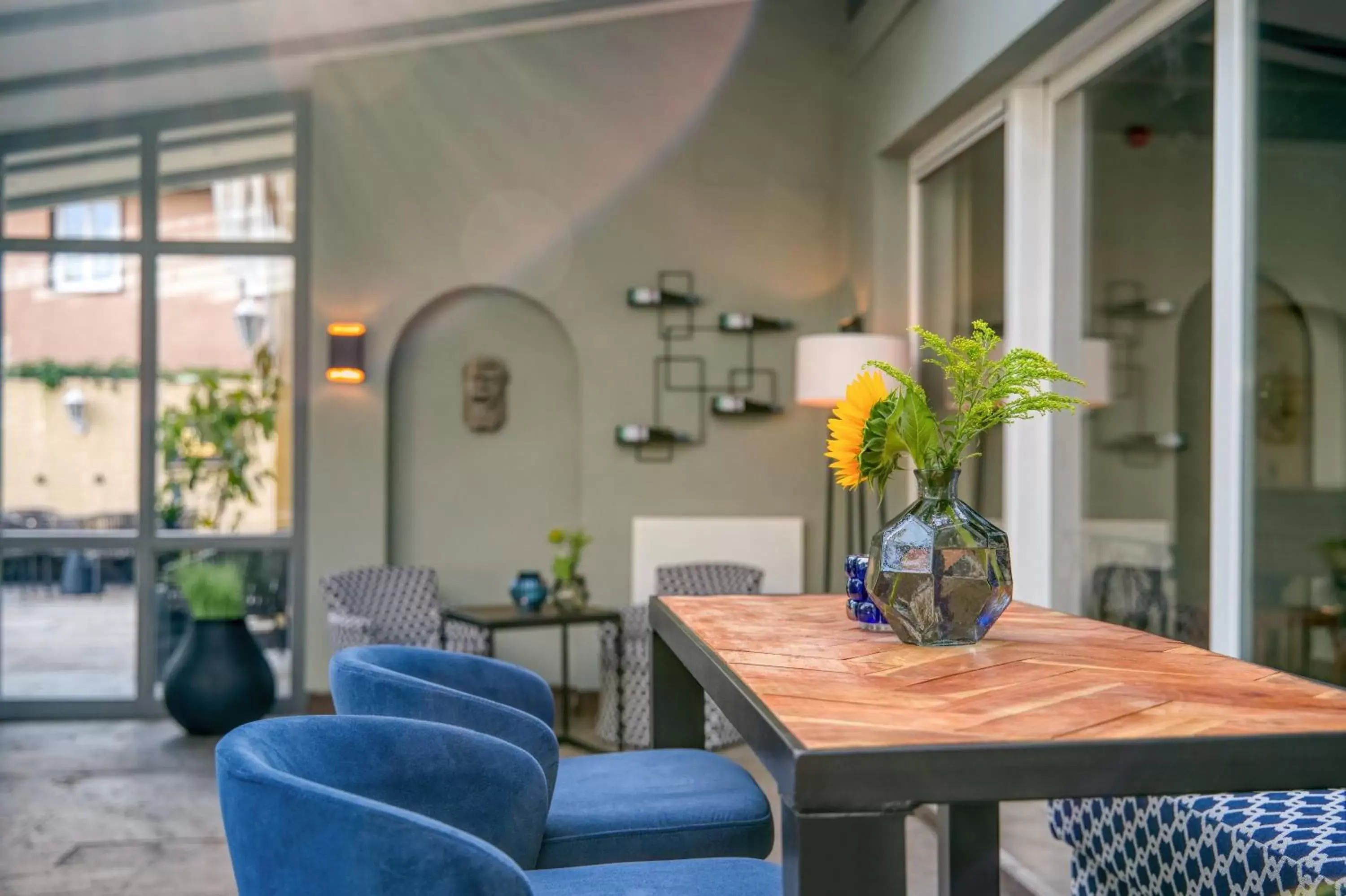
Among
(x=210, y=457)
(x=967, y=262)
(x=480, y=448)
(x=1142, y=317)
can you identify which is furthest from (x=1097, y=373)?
(x=210, y=457)

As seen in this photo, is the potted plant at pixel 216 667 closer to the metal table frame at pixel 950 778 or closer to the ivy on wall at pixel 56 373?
the ivy on wall at pixel 56 373

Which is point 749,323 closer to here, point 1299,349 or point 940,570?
point 1299,349

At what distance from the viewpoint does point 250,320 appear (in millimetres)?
6562

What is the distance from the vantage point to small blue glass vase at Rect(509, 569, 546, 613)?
5.63 m

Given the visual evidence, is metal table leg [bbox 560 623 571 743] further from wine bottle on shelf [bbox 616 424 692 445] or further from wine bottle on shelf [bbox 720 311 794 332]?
wine bottle on shelf [bbox 720 311 794 332]

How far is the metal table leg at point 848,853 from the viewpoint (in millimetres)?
1224

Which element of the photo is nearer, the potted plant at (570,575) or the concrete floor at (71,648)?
the potted plant at (570,575)

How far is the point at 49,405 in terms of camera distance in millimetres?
6465

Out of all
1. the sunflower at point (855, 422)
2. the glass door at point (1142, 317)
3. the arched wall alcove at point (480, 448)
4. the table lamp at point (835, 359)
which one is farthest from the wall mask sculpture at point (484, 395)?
the sunflower at point (855, 422)

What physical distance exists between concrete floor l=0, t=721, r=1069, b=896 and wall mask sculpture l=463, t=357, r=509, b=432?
6.68 ft

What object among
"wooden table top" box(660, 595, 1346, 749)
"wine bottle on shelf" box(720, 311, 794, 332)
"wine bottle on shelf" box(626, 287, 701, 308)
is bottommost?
"wooden table top" box(660, 595, 1346, 749)

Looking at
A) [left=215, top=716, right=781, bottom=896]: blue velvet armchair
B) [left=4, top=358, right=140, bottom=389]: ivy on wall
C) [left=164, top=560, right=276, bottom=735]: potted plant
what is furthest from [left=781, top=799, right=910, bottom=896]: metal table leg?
[left=4, top=358, right=140, bottom=389]: ivy on wall

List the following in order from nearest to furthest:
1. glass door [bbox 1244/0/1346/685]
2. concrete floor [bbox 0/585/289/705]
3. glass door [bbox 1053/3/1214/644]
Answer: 1. glass door [bbox 1244/0/1346/685]
2. glass door [bbox 1053/3/1214/644]
3. concrete floor [bbox 0/585/289/705]

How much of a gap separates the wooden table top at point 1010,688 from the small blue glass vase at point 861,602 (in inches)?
1.2
